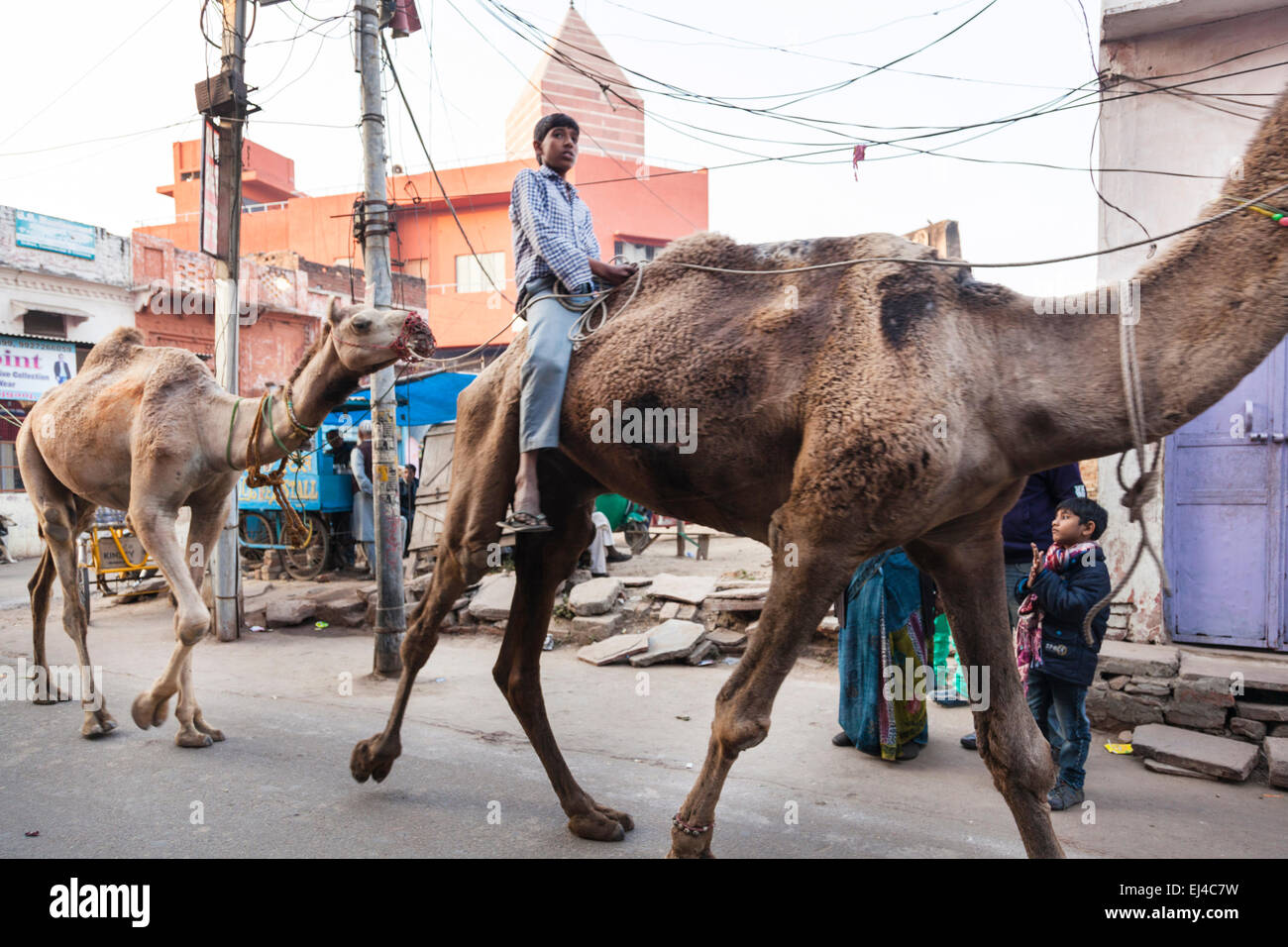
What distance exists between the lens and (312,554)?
43.0ft

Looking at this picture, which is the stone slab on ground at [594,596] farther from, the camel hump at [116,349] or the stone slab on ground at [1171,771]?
the stone slab on ground at [1171,771]

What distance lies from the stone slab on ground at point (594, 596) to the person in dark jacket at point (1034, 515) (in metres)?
4.04

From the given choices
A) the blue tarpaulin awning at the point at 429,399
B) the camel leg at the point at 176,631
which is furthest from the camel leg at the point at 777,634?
the blue tarpaulin awning at the point at 429,399

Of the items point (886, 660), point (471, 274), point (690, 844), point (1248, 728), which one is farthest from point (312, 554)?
point (471, 274)

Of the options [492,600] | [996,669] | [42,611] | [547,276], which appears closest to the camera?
[996,669]

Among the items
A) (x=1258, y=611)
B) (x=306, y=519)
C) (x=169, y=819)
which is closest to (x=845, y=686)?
(x=1258, y=611)

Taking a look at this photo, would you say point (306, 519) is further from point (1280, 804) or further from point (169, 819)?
point (1280, 804)

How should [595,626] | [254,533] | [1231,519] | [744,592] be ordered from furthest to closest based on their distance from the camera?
[254,533], [595,626], [744,592], [1231,519]

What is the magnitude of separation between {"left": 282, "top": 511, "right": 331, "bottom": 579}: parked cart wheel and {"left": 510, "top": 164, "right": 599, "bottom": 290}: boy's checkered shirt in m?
9.88

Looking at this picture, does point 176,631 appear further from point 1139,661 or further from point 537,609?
point 1139,661

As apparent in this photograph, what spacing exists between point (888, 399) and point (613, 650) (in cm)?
534

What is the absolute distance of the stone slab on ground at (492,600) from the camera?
884 centimetres

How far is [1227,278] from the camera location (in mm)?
2416
